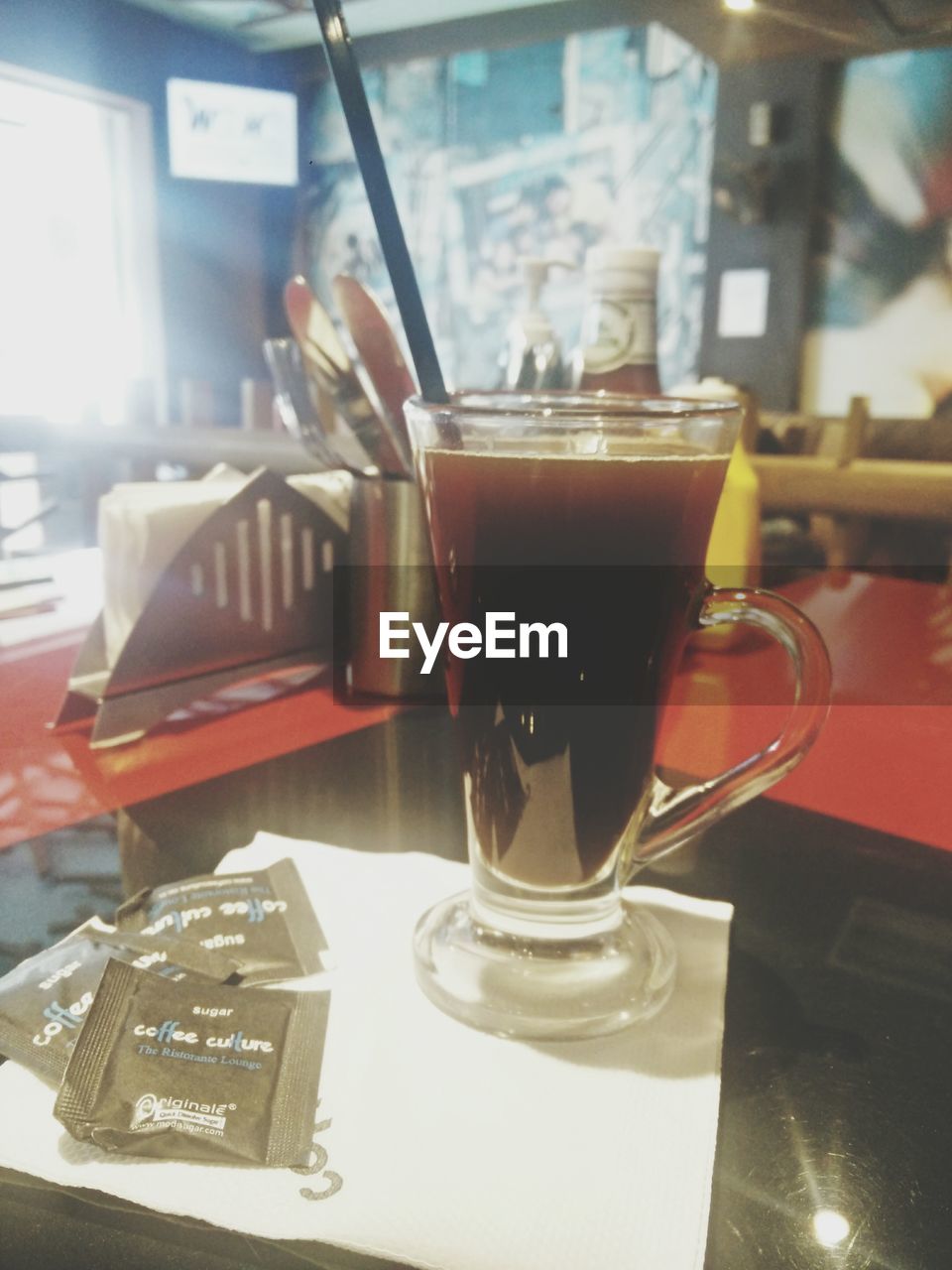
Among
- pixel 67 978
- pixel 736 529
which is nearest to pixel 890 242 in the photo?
→ pixel 736 529

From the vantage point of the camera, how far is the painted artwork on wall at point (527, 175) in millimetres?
6449

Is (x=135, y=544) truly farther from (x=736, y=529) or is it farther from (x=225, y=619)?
(x=736, y=529)

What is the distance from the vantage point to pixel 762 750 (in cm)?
49

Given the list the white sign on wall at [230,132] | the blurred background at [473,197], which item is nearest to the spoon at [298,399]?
the blurred background at [473,197]

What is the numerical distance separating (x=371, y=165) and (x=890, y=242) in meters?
6.07

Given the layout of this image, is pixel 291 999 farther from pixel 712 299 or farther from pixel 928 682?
pixel 712 299

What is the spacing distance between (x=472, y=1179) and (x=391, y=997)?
0.12m

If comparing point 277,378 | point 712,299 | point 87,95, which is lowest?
point 277,378

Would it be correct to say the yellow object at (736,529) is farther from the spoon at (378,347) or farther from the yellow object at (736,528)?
the spoon at (378,347)

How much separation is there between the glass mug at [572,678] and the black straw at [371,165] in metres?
0.08

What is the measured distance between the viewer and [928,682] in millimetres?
968

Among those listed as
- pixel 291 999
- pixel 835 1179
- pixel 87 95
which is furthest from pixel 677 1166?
pixel 87 95

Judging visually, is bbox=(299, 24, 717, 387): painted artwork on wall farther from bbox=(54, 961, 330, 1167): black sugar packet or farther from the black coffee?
bbox=(54, 961, 330, 1167): black sugar packet

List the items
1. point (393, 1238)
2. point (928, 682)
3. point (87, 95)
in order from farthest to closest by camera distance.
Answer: point (87, 95) → point (928, 682) → point (393, 1238)
